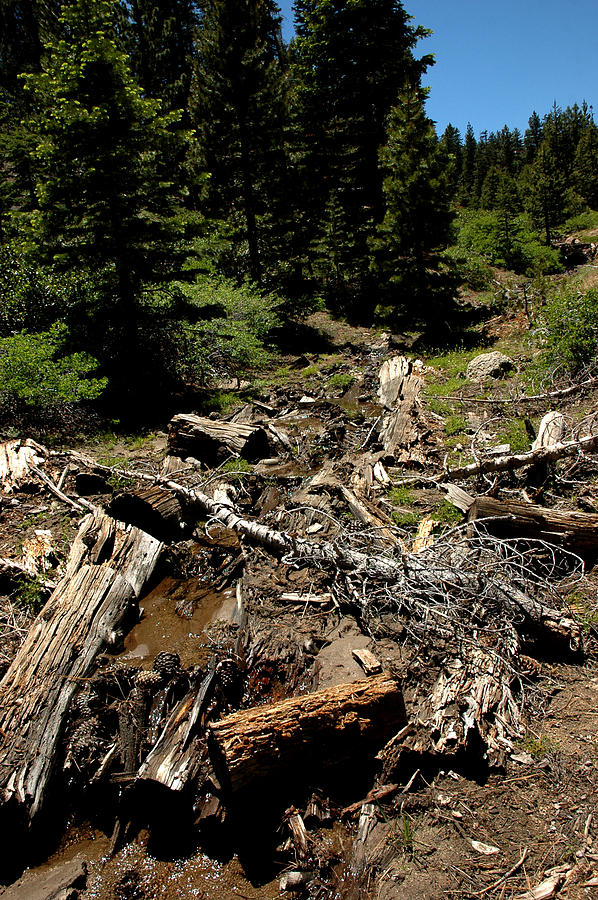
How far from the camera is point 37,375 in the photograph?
9242 millimetres

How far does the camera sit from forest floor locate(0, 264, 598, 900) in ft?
9.85

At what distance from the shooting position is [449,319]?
51.8 feet

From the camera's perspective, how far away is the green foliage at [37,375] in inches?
354

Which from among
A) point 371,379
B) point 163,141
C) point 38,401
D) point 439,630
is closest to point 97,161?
point 163,141

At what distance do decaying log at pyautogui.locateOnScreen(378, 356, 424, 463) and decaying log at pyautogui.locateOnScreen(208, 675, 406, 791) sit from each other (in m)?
4.98

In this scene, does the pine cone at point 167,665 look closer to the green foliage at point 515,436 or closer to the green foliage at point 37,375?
the green foliage at point 515,436

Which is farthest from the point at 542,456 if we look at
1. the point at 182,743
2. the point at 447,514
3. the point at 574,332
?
the point at 182,743

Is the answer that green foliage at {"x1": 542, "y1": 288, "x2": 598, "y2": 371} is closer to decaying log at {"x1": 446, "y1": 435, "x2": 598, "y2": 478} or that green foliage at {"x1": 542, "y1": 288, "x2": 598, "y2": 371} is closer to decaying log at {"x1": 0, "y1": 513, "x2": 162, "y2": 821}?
decaying log at {"x1": 446, "y1": 435, "x2": 598, "y2": 478}

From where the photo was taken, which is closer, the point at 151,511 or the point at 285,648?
the point at 285,648

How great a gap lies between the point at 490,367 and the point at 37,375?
9701 mm

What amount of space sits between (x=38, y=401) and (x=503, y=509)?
8409 millimetres

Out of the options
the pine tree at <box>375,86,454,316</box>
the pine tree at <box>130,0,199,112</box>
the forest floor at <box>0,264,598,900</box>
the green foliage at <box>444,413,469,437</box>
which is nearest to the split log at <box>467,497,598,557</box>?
the forest floor at <box>0,264,598,900</box>

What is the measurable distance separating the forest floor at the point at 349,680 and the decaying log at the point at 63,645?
331 millimetres

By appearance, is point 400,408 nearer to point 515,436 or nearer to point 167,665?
point 515,436
